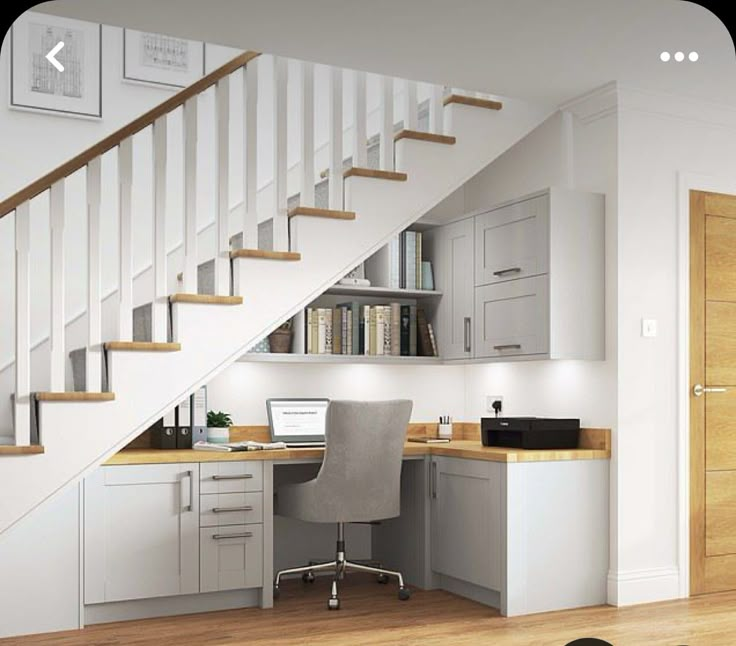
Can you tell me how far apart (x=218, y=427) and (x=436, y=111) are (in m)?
2.01

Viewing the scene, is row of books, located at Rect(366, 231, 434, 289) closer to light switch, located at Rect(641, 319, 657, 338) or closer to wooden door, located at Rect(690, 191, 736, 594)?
light switch, located at Rect(641, 319, 657, 338)

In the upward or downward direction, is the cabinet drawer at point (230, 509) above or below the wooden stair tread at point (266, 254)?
below

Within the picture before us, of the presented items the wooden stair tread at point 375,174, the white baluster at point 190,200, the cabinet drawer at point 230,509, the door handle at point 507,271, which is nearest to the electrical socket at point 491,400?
the door handle at point 507,271

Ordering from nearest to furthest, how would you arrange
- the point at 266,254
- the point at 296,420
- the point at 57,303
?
the point at 57,303, the point at 266,254, the point at 296,420

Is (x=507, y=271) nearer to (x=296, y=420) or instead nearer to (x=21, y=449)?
(x=296, y=420)

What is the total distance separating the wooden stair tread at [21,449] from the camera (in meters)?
3.62

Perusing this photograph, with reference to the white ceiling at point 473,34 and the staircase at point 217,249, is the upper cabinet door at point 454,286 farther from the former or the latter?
the white ceiling at point 473,34

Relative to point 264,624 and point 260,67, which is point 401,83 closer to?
point 260,67

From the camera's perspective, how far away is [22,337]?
145 inches

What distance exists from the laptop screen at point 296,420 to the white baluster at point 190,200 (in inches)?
49.1

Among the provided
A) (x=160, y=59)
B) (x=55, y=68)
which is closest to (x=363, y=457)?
(x=160, y=59)

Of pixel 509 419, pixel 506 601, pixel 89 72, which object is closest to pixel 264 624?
pixel 506 601

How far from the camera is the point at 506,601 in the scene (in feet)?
14.4

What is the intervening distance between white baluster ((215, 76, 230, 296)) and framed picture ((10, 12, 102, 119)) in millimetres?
1197
